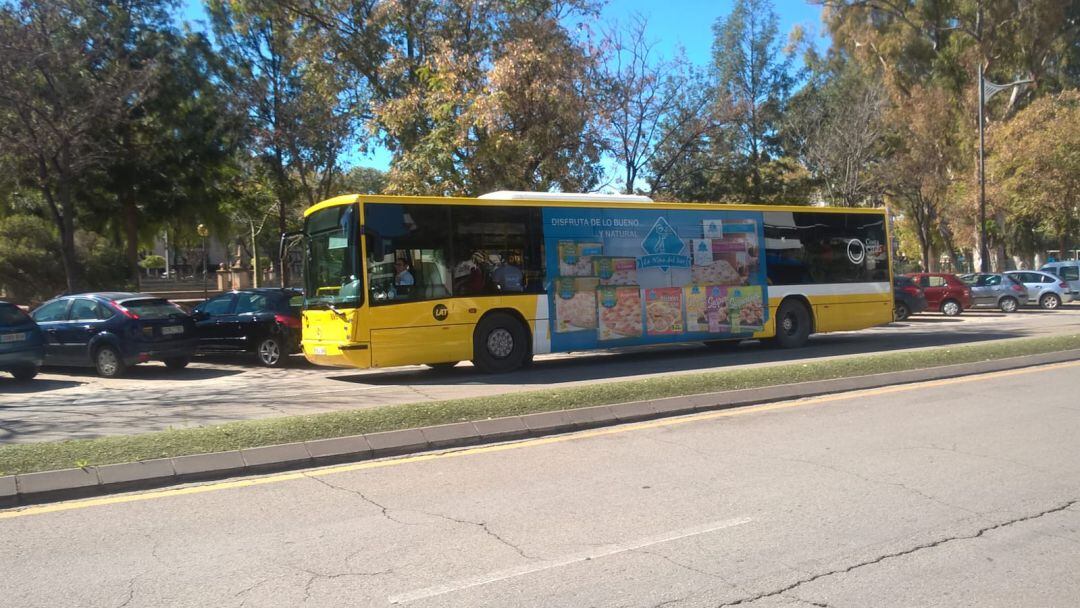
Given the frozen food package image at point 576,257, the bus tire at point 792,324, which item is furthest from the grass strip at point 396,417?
the bus tire at point 792,324

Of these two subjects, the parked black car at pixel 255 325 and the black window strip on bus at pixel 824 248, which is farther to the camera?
the black window strip on bus at pixel 824 248

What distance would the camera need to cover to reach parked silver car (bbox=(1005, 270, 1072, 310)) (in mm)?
30844

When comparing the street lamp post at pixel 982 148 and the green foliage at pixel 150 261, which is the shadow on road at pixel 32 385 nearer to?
the street lamp post at pixel 982 148

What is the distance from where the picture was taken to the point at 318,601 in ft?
13.5

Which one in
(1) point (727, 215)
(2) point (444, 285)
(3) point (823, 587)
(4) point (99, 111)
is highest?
(4) point (99, 111)

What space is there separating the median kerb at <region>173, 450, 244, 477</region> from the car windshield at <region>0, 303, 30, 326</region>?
8.33 meters

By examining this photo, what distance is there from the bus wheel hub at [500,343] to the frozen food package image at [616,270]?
7.12 feet

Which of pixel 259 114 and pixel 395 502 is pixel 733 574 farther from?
pixel 259 114

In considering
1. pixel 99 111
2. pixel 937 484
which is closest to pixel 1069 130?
pixel 937 484

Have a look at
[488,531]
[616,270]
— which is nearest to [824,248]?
[616,270]

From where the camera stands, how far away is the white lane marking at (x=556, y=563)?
421 cm

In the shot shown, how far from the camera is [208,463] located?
6.74 meters

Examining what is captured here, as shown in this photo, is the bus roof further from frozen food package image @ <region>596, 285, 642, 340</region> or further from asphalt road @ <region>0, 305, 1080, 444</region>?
asphalt road @ <region>0, 305, 1080, 444</region>

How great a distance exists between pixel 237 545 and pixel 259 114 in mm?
20832
